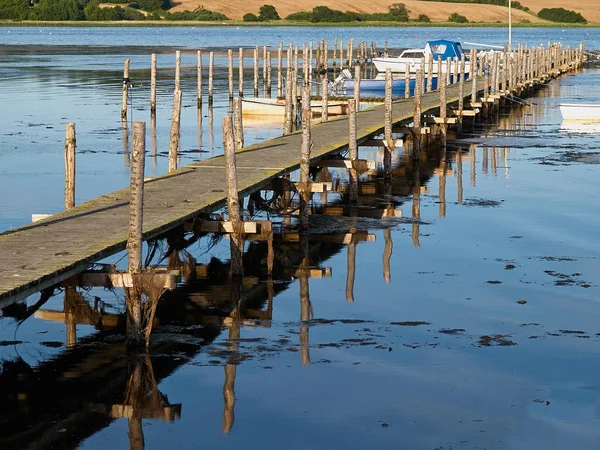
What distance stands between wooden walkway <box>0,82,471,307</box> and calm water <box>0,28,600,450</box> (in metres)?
0.93

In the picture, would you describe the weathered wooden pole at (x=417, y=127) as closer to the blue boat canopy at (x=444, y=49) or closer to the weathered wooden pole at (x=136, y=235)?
the weathered wooden pole at (x=136, y=235)

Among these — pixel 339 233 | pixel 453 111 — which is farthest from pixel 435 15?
pixel 339 233

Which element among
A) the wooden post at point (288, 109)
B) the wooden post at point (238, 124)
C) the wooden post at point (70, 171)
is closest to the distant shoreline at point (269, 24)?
the wooden post at point (288, 109)

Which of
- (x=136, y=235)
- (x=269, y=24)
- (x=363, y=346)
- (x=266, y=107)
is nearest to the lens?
(x=136, y=235)

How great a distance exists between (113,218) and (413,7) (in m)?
A: 152

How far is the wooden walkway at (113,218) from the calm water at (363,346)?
3.04 feet

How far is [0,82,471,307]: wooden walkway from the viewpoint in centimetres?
1186

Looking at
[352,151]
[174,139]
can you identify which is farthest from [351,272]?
[174,139]

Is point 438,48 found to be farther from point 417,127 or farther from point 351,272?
point 351,272

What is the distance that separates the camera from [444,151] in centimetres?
3138

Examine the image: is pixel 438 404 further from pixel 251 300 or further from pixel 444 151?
pixel 444 151

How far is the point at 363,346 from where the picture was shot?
43.4ft

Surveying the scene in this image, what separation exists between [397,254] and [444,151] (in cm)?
1362

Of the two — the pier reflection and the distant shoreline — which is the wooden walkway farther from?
the distant shoreline
